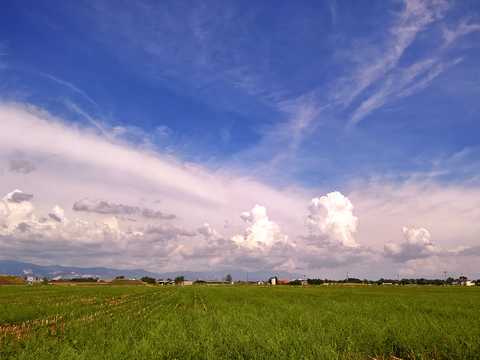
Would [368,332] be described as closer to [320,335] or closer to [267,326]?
[320,335]

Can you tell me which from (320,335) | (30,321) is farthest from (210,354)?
(30,321)

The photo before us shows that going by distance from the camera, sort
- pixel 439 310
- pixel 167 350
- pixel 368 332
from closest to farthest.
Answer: pixel 167 350 → pixel 368 332 → pixel 439 310

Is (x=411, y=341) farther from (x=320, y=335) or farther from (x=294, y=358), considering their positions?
(x=294, y=358)

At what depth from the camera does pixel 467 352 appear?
433 inches

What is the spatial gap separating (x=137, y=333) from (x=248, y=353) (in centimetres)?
702

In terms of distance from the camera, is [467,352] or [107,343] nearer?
[467,352]

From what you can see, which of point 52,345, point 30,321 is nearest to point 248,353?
point 52,345

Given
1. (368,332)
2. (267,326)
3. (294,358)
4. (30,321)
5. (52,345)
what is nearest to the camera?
(294,358)

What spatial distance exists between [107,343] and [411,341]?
12991mm

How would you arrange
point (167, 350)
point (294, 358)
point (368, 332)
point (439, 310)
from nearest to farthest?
point (294, 358) < point (167, 350) < point (368, 332) < point (439, 310)

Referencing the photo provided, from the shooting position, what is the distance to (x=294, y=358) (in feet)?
30.6

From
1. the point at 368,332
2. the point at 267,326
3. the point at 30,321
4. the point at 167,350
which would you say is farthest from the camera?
the point at 30,321

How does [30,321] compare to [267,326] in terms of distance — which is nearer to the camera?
[267,326]

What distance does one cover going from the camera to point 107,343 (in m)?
12.4
